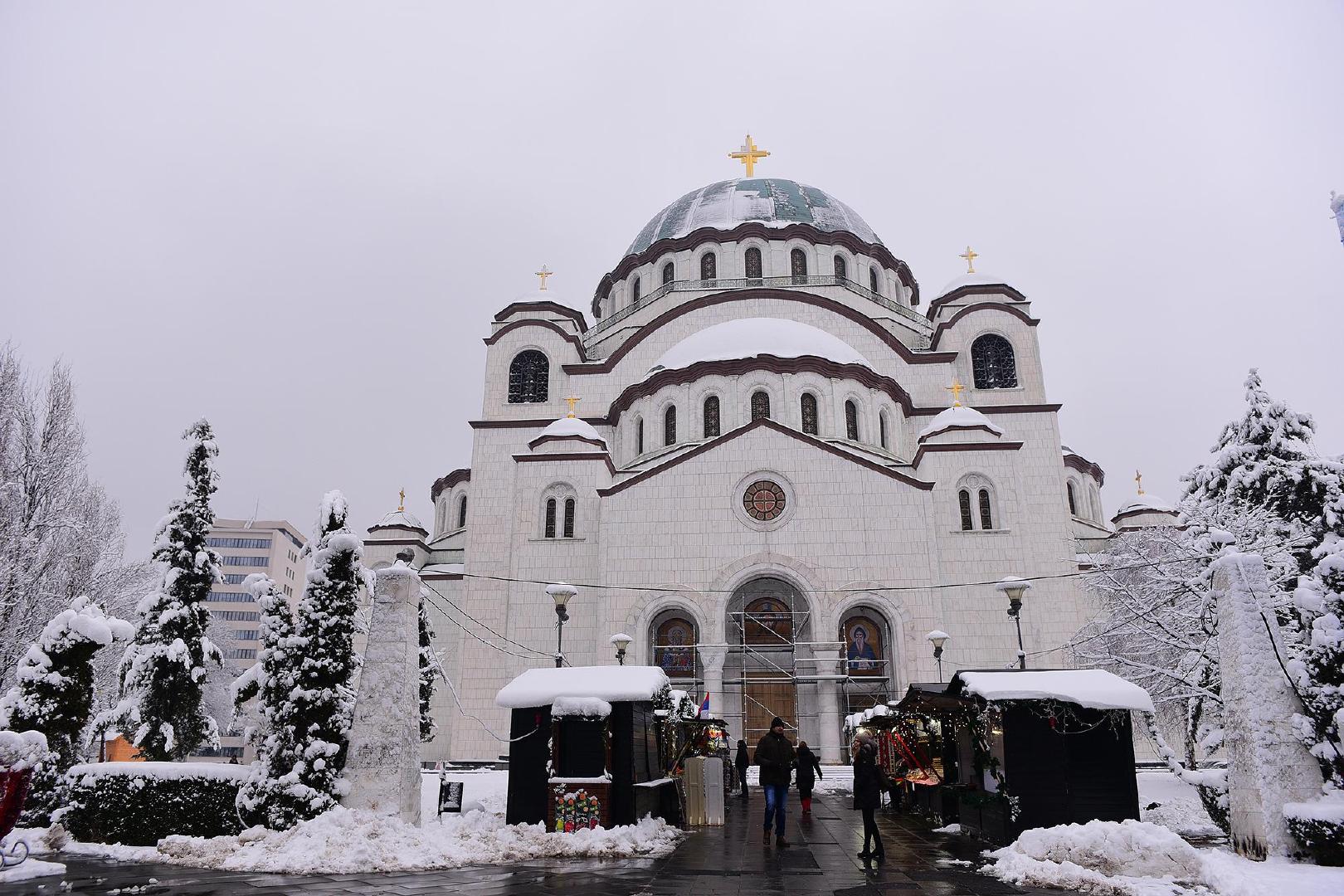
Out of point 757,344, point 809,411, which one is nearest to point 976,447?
point 809,411

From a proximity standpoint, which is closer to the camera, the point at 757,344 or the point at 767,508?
the point at 767,508

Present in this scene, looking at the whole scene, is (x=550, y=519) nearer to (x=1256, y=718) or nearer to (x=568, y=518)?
(x=568, y=518)

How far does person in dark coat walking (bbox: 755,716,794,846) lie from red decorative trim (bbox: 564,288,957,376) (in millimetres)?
23528

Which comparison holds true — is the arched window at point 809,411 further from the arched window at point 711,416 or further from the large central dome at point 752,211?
the large central dome at point 752,211

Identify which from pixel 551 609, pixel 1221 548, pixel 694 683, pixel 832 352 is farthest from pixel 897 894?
pixel 832 352

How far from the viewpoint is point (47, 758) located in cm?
1086

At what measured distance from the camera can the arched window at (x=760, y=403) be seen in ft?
96.3

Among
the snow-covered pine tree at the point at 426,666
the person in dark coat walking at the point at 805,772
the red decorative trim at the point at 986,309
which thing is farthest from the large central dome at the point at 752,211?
the person in dark coat walking at the point at 805,772

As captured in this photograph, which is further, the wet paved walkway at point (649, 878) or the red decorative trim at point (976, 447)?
the red decorative trim at point (976, 447)

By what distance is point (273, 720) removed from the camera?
35.7 ft

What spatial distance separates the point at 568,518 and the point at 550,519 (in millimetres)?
613

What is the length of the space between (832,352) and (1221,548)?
679 inches

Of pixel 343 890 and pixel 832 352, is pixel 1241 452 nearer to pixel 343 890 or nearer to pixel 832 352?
pixel 832 352

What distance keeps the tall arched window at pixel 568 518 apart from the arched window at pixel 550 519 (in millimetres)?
444
